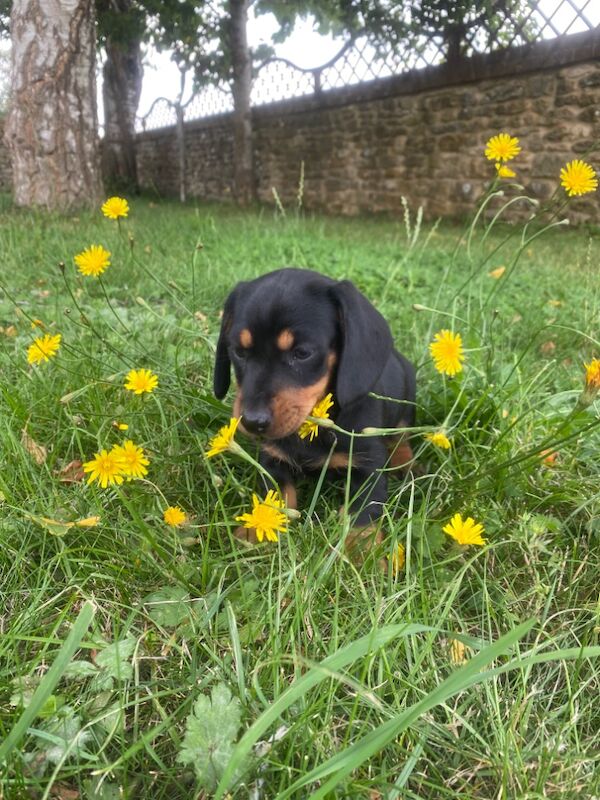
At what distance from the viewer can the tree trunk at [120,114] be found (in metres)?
15.8

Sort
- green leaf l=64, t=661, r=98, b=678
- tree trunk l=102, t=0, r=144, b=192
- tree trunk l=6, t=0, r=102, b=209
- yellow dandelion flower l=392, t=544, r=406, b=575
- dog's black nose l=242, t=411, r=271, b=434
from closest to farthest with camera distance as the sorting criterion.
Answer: green leaf l=64, t=661, r=98, b=678, yellow dandelion flower l=392, t=544, r=406, b=575, dog's black nose l=242, t=411, r=271, b=434, tree trunk l=6, t=0, r=102, b=209, tree trunk l=102, t=0, r=144, b=192

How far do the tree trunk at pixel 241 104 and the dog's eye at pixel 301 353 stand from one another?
11.3 m

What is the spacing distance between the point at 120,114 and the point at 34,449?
17.0 m

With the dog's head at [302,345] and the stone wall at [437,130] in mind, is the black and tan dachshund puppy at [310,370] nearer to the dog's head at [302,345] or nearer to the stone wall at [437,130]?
the dog's head at [302,345]

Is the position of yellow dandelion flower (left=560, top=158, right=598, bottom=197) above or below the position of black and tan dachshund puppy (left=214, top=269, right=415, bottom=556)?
above

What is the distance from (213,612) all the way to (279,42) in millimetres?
14215

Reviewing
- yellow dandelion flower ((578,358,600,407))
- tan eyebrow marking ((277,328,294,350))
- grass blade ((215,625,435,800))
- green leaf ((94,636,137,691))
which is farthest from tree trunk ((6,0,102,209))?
grass blade ((215,625,435,800))

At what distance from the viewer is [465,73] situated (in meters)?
8.91

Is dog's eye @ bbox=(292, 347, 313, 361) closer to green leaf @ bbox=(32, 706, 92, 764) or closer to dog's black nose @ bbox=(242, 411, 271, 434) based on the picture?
dog's black nose @ bbox=(242, 411, 271, 434)

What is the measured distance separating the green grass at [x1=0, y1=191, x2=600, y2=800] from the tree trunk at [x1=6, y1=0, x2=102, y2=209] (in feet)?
13.9

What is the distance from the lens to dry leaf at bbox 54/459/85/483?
2004mm

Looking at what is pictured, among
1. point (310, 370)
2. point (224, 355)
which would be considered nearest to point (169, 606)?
point (310, 370)

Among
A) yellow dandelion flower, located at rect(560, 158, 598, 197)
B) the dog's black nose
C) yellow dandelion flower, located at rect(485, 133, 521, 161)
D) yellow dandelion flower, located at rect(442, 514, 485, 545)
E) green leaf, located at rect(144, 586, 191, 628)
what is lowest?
green leaf, located at rect(144, 586, 191, 628)

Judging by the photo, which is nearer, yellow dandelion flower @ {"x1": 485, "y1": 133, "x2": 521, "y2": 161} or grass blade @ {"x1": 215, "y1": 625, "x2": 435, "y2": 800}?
grass blade @ {"x1": 215, "y1": 625, "x2": 435, "y2": 800}
